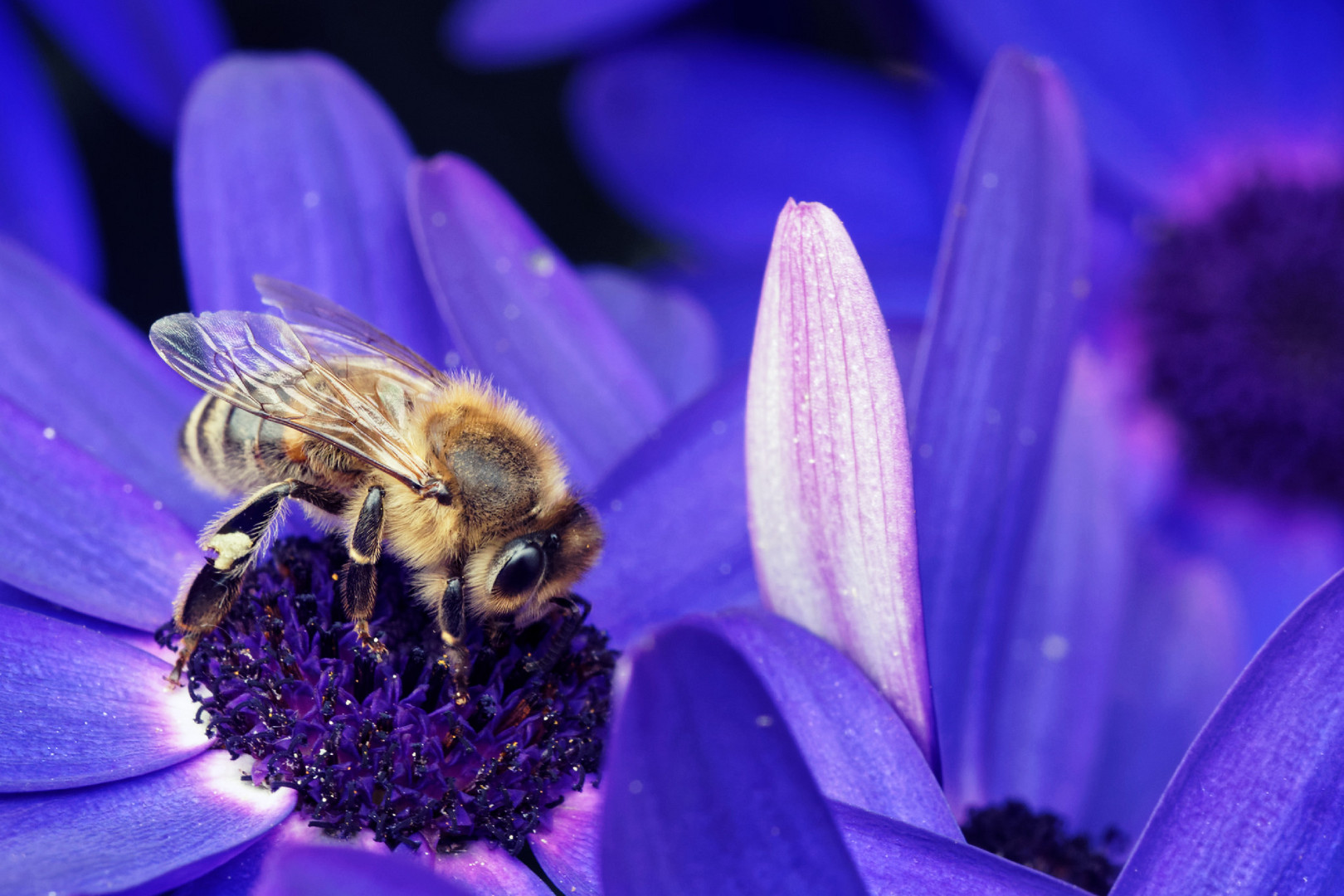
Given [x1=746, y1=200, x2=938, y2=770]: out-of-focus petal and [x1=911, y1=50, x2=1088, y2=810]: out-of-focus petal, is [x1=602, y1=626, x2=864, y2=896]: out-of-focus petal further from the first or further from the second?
[x1=911, y1=50, x2=1088, y2=810]: out-of-focus petal

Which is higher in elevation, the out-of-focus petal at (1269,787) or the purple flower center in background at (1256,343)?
the purple flower center in background at (1256,343)

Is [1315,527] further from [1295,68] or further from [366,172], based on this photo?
[366,172]

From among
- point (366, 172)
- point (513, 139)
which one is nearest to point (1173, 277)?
point (513, 139)

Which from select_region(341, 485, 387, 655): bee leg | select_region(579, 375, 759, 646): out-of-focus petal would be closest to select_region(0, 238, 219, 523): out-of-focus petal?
select_region(341, 485, 387, 655): bee leg

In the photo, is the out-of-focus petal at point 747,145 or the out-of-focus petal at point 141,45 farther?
the out-of-focus petal at point 747,145

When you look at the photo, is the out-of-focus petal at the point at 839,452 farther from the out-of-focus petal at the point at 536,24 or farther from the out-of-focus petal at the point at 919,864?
the out-of-focus petal at the point at 536,24

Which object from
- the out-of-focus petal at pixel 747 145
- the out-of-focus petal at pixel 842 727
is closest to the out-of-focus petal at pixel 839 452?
the out-of-focus petal at pixel 842 727

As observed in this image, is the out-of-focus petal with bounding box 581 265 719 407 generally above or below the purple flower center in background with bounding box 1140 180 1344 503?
below
